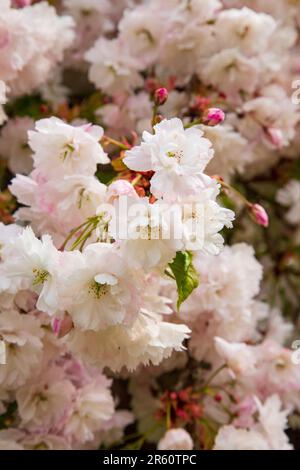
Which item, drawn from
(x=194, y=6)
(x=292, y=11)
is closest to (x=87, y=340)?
(x=194, y=6)

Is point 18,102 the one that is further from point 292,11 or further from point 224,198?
point 292,11

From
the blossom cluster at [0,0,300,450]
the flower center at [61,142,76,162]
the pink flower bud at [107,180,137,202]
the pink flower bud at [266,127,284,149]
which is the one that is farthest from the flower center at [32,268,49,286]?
the pink flower bud at [266,127,284,149]

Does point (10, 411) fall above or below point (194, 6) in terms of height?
below

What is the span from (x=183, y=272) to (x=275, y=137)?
2.31 feet

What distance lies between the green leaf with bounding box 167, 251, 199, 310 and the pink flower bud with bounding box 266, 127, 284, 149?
67cm

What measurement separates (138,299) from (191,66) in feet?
2.64

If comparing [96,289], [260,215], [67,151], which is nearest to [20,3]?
[67,151]

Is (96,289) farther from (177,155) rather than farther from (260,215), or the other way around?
(260,215)

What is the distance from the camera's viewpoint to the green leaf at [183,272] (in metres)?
1.05

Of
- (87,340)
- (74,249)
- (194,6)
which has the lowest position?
(87,340)

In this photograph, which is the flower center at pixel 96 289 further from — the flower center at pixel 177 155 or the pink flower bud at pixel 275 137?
→ the pink flower bud at pixel 275 137

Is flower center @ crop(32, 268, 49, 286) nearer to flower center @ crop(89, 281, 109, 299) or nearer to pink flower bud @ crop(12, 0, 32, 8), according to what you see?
flower center @ crop(89, 281, 109, 299)

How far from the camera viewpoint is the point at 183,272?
105 centimetres
